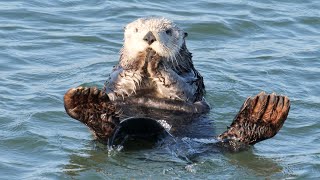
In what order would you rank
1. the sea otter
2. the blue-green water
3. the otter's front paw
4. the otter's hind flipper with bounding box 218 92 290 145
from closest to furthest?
1. the otter's hind flipper with bounding box 218 92 290 145
2. the blue-green water
3. the sea otter
4. the otter's front paw

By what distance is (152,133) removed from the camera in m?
6.05

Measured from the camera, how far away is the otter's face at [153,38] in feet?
21.2

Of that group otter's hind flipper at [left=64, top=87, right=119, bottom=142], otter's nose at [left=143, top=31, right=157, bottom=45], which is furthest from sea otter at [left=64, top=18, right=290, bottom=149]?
otter's hind flipper at [left=64, top=87, right=119, bottom=142]

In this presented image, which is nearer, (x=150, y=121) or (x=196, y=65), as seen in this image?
(x=150, y=121)

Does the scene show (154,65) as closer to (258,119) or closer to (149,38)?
(149,38)

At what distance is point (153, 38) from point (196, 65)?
275cm

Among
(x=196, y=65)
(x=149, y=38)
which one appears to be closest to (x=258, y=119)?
(x=149, y=38)

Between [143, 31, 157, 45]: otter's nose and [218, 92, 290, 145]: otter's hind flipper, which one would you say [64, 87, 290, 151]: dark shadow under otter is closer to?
[218, 92, 290, 145]: otter's hind flipper

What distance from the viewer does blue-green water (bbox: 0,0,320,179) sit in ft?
19.8

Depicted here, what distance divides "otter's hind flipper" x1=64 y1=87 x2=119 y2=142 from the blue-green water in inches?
11.5

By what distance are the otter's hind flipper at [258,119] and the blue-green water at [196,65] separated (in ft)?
0.54

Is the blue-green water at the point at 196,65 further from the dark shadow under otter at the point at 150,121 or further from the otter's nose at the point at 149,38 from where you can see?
the otter's nose at the point at 149,38

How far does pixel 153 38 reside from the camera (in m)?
6.45

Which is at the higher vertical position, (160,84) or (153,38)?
(153,38)
